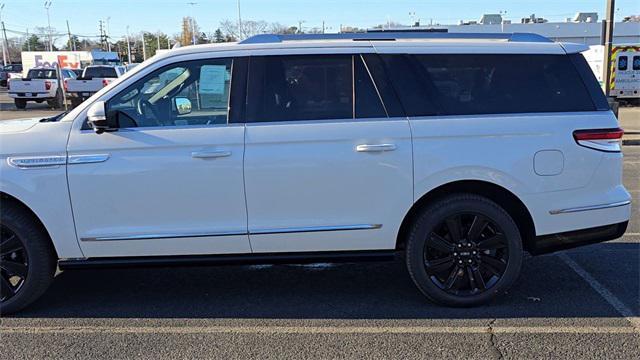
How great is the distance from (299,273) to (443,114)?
188 cm

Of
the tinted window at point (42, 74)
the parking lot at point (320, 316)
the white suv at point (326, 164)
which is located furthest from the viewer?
the tinted window at point (42, 74)

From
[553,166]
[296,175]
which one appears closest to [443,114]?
[553,166]

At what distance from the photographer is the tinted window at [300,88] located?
4004 mm

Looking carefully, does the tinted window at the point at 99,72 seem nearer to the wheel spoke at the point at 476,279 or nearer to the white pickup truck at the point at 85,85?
the white pickup truck at the point at 85,85

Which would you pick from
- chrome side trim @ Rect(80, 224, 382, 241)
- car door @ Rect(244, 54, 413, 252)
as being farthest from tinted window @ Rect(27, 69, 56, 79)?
car door @ Rect(244, 54, 413, 252)

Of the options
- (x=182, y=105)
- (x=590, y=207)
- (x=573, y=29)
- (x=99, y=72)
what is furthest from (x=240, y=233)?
(x=573, y=29)

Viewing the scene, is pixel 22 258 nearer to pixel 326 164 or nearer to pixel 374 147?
pixel 326 164

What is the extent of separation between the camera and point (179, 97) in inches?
162

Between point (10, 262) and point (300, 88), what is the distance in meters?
2.34

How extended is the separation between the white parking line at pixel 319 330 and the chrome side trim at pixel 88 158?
1124 mm

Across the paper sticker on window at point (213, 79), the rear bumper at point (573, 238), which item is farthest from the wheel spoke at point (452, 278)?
the paper sticker on window at point (213, 79)

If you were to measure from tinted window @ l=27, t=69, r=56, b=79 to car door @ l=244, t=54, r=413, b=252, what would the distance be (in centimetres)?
2724

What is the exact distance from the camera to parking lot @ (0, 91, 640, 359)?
3.58 m

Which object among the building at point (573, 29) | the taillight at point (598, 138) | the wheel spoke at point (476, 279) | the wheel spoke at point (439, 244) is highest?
the building at point (573, 29)
